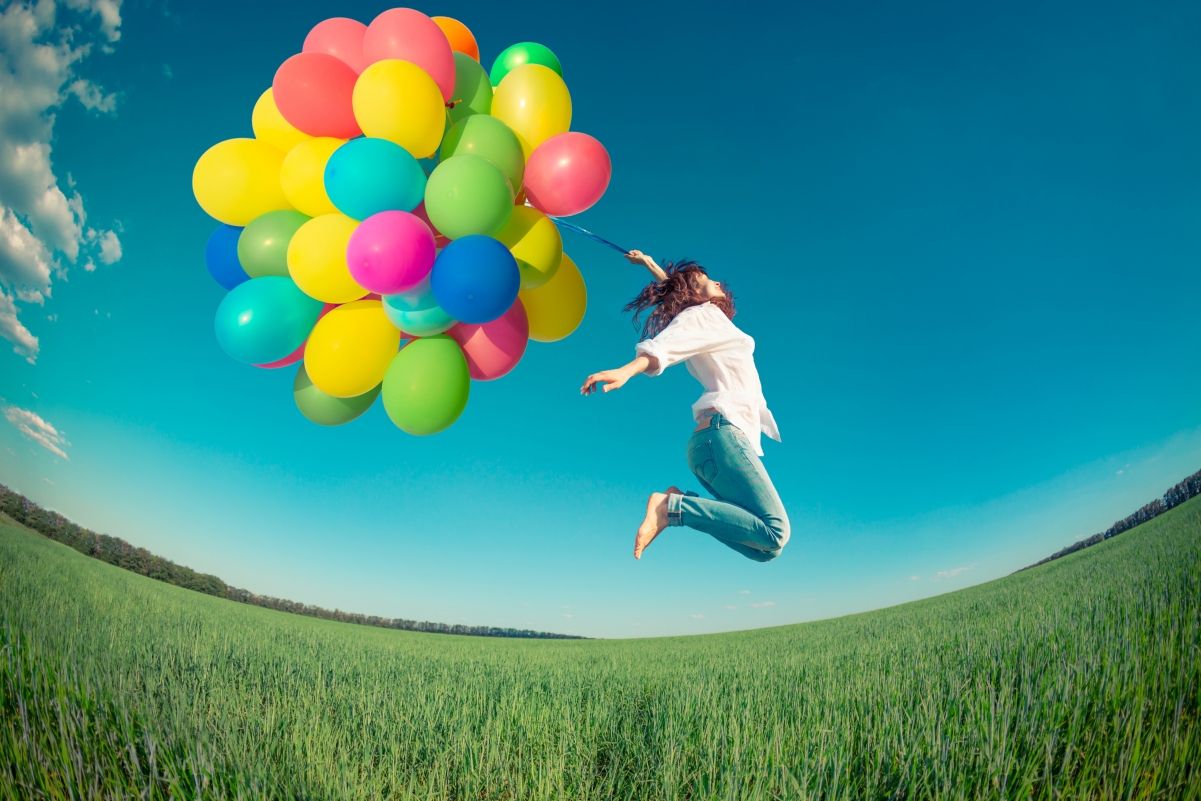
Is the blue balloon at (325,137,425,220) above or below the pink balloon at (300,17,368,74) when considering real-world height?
below

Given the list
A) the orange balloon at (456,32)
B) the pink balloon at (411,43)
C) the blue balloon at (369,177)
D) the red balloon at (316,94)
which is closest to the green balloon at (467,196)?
the blue balloon at (369,177)

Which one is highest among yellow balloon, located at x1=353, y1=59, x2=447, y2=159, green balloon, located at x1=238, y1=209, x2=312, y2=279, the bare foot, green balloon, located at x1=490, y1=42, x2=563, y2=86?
green balloon, located at x1=490, y1=42, x2=563, y2=86

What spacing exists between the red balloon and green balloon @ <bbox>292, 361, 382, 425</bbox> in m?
1.45

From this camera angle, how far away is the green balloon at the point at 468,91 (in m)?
3.31

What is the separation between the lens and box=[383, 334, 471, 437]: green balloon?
278 centimetres

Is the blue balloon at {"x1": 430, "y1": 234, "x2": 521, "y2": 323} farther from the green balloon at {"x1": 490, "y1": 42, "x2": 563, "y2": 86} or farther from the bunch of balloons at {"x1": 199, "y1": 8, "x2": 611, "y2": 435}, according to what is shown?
the green balloon at {"x1": 490, "y1": 42, "x2": 563, "y2": 86}

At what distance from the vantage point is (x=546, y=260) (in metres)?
2.97

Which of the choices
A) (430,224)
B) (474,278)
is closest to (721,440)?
(474,278)

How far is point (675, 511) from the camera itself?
268 cm

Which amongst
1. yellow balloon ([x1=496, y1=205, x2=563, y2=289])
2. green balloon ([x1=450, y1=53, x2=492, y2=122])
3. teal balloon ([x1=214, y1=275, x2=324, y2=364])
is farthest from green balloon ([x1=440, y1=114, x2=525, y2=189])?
teal balloon ([x1=214, y1=275, x2=324, y2=364])

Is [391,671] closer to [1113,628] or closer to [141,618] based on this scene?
[141,618]

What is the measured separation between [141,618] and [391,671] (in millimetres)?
2648

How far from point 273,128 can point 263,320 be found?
137 centimetres

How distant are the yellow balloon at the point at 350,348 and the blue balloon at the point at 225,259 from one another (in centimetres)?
83
